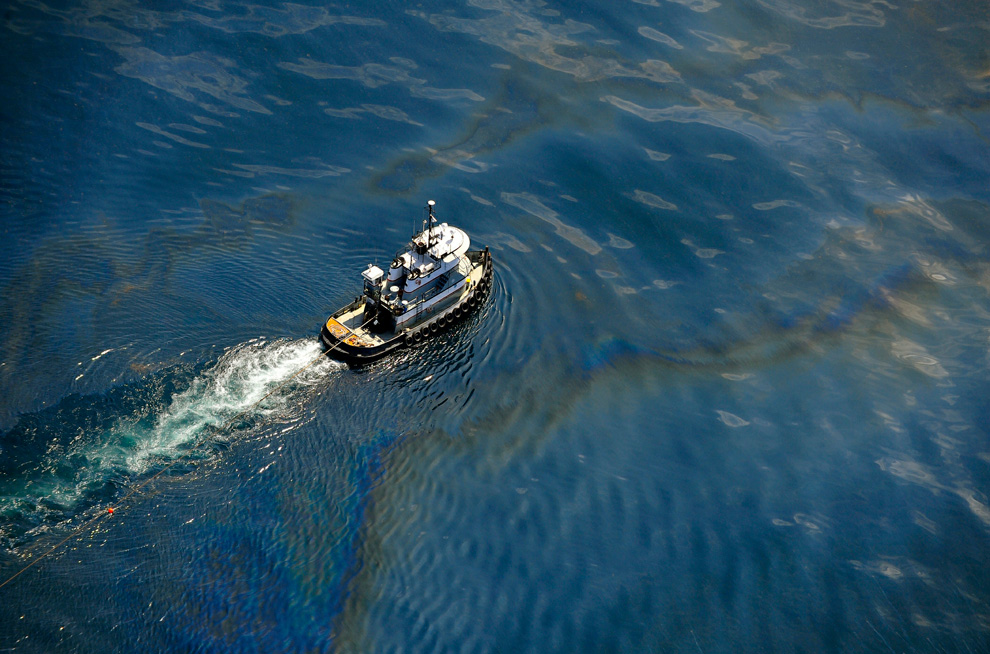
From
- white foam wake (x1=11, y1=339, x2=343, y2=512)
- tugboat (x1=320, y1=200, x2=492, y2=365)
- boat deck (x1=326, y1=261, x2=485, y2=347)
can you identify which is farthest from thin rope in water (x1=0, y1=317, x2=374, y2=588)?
tugboat (x1=320, y1=200, x2=492, y2=365)

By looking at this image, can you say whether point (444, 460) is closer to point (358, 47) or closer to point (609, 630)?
point (609, 630)

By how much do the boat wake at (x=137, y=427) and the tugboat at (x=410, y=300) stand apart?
6.66ft

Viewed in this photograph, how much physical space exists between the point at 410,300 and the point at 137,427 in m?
16.6

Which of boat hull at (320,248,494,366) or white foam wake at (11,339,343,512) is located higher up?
boat hull at (320,248,494,366)

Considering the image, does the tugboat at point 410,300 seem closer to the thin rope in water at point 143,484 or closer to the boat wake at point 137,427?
the thin rope in water at point 143,484

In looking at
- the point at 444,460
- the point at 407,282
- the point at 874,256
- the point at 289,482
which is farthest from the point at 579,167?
the point at 289,482

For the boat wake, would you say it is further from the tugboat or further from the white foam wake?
the tugboat

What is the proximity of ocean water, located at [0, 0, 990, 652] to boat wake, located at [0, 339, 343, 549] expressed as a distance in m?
0.15

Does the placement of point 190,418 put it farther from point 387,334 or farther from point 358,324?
point 387,334

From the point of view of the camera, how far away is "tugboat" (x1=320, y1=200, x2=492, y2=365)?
141 ft

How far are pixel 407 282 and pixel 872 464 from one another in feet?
92.3

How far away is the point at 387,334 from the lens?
44250mm

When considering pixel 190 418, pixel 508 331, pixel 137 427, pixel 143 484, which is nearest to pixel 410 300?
pixel 508 331

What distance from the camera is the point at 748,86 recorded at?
6181 cm
